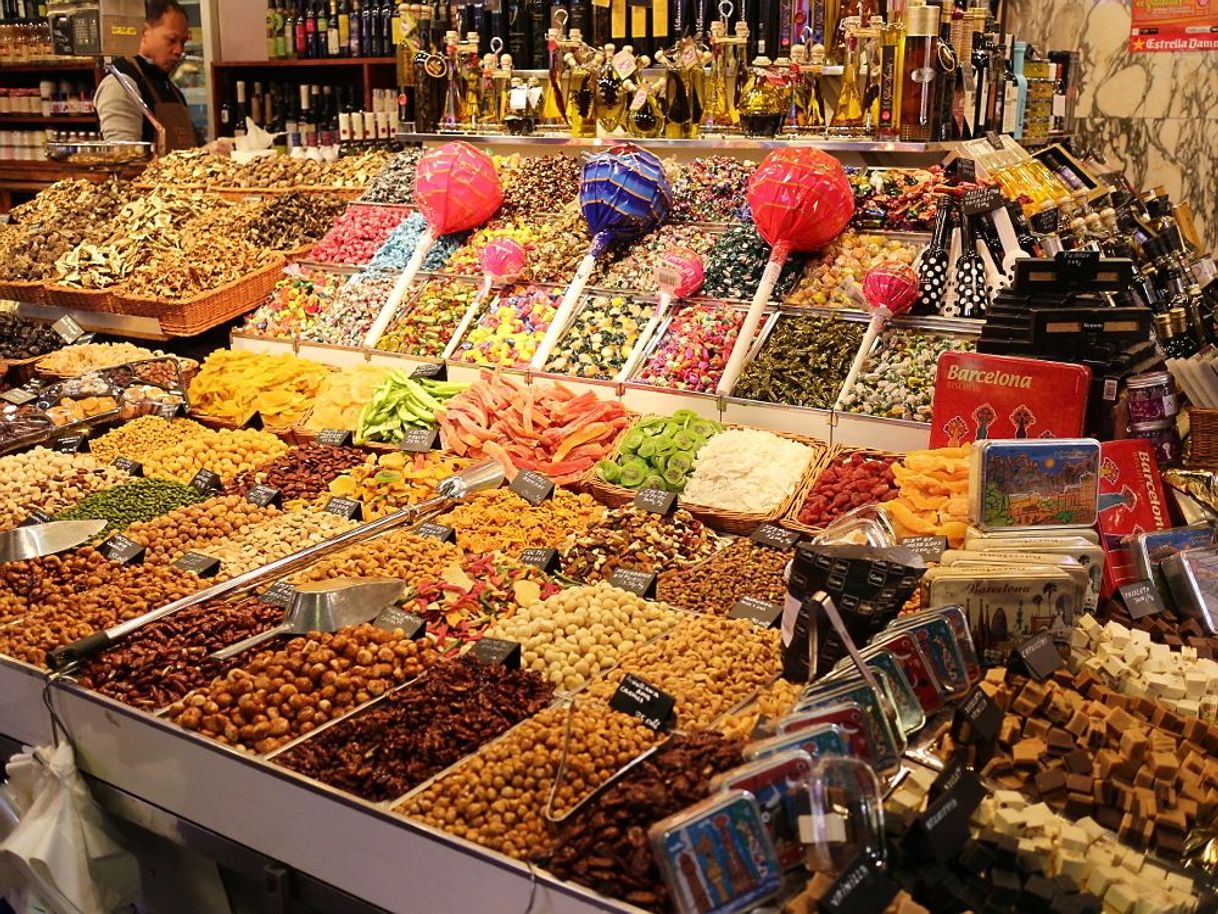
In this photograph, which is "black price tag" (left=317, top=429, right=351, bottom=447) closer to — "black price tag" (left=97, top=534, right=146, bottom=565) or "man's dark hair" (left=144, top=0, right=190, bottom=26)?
"black price tag" (left=97, top=534, right=146, bottom=565)

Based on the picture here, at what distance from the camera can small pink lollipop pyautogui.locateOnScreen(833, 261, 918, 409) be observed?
142 inches

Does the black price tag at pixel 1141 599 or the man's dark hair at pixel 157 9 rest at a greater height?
the man's dark hair at pixel 157 9

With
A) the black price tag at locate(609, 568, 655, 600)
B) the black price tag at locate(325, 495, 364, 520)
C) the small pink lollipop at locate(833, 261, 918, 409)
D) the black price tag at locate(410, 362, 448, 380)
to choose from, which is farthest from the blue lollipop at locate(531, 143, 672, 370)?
the black price tag at locate(609, 568, 655, 600)

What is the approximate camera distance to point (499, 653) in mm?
2508

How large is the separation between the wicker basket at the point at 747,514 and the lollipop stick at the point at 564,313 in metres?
A: 0.94

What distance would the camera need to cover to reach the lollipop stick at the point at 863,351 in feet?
11.7

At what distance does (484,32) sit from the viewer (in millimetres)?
5645

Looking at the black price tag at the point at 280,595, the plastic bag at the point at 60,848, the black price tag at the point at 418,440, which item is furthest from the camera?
the black price tag at the point at 418,440

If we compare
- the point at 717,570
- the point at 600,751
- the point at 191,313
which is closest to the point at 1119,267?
the point at 717,570

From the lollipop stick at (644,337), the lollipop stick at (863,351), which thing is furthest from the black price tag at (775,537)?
the lollipop stick at (644,337)

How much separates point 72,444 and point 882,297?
8.39ft

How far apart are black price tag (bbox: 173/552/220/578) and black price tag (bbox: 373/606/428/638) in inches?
21.6

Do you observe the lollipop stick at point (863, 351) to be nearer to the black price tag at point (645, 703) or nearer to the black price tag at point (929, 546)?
the black price tag at point (929, 546)

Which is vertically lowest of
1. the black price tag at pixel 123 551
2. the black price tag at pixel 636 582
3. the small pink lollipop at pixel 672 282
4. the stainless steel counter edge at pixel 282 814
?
the stainless steel counter edge at pixel 282 814
